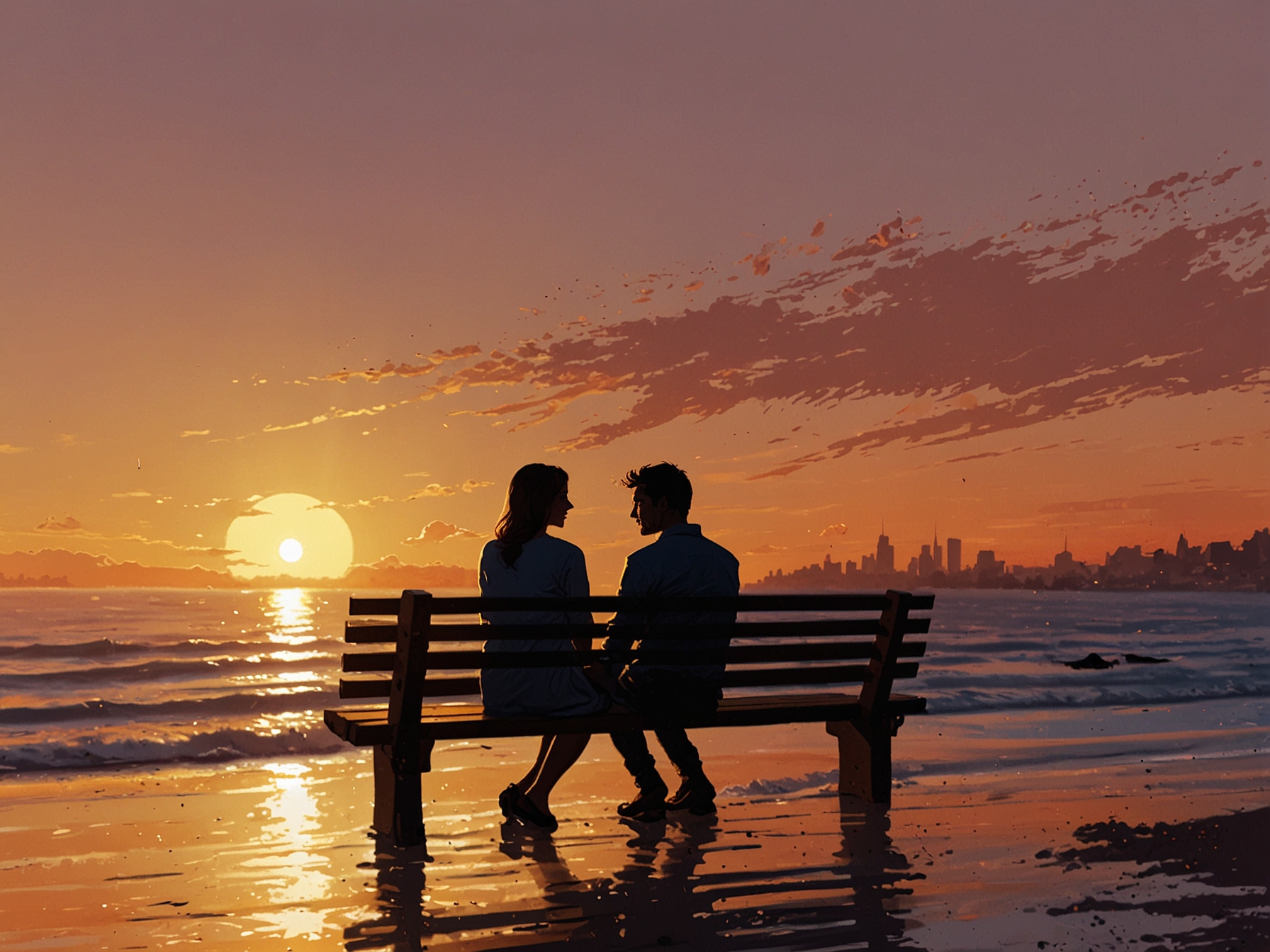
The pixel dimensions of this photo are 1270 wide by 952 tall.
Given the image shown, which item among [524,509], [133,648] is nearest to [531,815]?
[524,509]

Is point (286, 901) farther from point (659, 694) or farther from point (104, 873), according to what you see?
point (659, 694)

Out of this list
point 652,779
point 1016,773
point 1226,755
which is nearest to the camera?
point 652,779

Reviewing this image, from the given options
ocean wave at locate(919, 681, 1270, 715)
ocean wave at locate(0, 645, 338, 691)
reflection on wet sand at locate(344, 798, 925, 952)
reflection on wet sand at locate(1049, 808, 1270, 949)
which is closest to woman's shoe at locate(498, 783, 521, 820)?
reflection on wet sand at locate(344, 798, 925, 952)

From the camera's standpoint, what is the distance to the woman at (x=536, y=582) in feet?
18.1

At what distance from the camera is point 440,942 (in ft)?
13.4

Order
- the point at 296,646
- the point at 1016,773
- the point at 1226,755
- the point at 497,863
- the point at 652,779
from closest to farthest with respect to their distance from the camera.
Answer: the point at 497,863 → the point at 652,779 → the point at 1016,773 → the point at 1226,755 → the point at 296,646

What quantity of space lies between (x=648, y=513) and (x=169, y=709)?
1858cm

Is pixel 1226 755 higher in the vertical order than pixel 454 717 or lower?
lower

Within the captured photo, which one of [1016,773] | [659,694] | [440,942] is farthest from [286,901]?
[1016,773]

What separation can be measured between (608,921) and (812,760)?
7278 mm

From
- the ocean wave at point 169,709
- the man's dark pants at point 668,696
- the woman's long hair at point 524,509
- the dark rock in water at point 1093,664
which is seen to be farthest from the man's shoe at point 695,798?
the dark rock in water at point 1093,664

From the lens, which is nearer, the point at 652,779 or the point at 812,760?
the point at 652,779

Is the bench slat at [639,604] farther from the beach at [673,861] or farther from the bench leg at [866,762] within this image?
the beach at [673,861]

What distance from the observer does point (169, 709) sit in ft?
70.5
